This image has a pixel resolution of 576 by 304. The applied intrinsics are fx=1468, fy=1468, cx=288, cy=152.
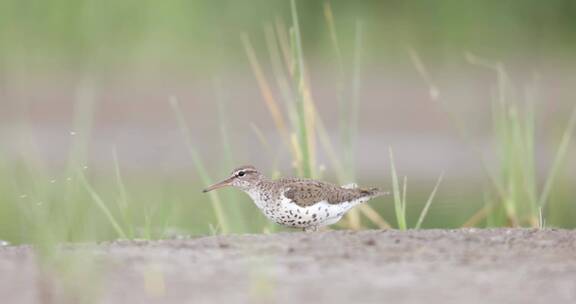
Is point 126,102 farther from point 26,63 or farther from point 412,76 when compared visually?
point 412,76

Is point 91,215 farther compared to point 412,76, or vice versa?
point 412,76

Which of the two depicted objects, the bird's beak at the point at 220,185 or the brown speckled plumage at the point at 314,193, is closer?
the brown speckled plumage at the point at 314,193

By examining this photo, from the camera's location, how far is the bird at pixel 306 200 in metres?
8.61

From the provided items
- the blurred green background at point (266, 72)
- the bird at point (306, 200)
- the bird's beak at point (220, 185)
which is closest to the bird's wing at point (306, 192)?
the bird at point (306, 200)

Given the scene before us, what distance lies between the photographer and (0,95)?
712 inches

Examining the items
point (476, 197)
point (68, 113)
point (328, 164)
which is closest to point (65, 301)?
point (476, 197)

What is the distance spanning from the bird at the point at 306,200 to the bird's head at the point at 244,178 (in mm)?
242

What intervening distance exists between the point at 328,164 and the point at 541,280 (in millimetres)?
10592

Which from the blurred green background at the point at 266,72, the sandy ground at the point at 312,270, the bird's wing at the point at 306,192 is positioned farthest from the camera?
the blurred green background at the point at 266,72

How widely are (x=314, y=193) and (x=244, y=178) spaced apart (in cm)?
84

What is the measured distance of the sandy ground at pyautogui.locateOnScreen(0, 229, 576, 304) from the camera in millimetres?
5582

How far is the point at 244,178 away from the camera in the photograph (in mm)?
9375

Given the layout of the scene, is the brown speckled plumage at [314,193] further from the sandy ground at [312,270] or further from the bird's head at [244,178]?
the sandy ground at [312,270]

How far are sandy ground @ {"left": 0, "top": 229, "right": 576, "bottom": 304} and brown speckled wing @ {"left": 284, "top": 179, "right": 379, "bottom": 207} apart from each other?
122 centimetres
